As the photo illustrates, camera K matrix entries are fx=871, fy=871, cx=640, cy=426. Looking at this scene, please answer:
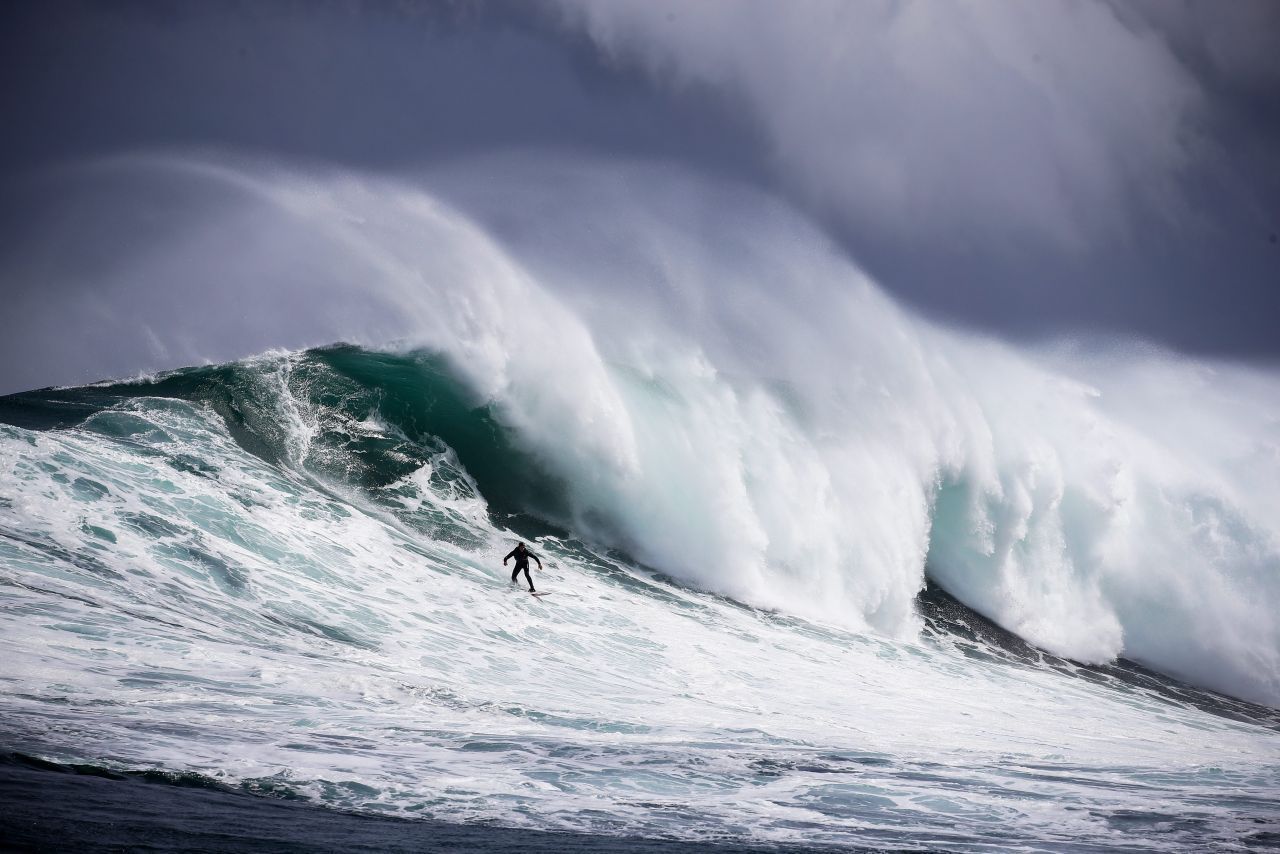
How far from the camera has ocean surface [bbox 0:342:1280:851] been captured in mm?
5195

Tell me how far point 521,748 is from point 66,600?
4450 mm

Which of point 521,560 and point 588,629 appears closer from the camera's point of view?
point 588,629

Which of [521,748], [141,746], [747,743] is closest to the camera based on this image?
[141,746]

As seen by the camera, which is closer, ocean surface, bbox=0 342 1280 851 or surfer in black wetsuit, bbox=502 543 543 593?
ocean surface, bbox=0 342 1280 851

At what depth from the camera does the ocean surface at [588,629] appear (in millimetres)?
5195

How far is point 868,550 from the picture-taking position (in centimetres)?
1656

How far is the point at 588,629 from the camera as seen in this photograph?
11766 millimetres

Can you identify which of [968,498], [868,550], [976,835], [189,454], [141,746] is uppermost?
[968,498]

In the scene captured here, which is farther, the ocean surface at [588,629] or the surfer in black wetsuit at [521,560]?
the surfer in black wetsuit at [521,560]

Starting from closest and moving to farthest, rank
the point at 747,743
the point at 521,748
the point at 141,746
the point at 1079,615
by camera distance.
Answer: the point at 141,746 < the point at 521,748 < the point at 747,743 < the point at 1079,615

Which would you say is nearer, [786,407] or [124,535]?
[124,535]

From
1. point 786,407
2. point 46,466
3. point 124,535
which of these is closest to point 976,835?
point 124,535

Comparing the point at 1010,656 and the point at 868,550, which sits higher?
the point at 868,550

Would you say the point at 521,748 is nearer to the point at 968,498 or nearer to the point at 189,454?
the point at 189,454
